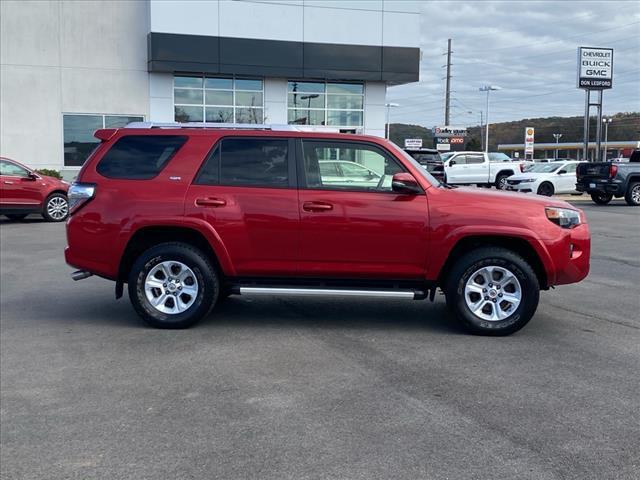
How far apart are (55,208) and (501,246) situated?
14.2 m

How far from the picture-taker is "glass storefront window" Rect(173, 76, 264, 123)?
1077 inches

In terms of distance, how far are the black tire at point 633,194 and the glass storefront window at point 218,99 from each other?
46.3ft

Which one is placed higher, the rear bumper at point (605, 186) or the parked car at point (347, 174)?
the parked car at point (347, 174)

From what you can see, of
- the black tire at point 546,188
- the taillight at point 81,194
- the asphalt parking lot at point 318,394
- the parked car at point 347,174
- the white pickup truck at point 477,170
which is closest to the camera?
→ the asphalt parking lot at point 318,394

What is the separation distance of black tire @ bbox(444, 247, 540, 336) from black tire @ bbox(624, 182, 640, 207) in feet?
63.5

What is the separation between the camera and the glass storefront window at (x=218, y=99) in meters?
27.4

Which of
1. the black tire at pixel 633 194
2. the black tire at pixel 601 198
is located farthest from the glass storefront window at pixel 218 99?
the black tire at pixel 633 194

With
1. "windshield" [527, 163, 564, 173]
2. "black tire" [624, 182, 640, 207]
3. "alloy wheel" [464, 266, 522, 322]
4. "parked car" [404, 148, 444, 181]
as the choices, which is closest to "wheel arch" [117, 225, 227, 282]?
"alloy wheel" [464, 266, 522, 322]

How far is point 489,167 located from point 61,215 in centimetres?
1956

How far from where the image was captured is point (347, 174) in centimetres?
665

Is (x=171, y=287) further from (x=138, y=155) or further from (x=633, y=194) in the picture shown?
(x=633, y=194)

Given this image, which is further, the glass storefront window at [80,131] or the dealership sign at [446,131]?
the dealership sign at [446,131]

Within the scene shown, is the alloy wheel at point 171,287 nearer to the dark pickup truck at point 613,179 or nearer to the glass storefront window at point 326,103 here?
the dark pickup truck at point 613,179

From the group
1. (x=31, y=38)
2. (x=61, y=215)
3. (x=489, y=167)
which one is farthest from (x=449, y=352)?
(x=489, y=167)
